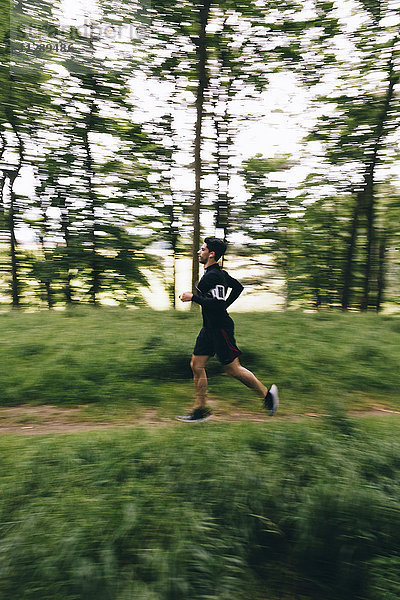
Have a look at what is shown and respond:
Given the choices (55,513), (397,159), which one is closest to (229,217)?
(397,159)

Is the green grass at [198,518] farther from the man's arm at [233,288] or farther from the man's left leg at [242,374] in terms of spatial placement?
the man's arm at [233,288]

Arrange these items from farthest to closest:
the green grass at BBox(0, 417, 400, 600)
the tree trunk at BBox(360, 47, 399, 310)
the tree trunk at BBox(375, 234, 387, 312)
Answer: the tree trunk at BBox(375, 234, 387, 312) → the tree trunk at BBox(360, 47, 399, 310) → the green grass at BBox(0, 417, 400, 600)

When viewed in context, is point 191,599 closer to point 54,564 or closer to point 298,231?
point 54,564

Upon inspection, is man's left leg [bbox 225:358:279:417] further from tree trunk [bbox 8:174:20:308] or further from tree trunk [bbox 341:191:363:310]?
tree trunk [bbox 8:174:20:308]

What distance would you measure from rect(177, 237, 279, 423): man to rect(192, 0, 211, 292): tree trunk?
Result: 19.5 ft

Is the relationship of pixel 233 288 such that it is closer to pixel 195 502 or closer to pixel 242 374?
pixel 242 374

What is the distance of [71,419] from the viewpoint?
5.10 metres

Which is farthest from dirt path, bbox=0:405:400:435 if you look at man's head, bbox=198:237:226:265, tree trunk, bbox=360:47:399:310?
tree trunk, bbox=360:47:399:310

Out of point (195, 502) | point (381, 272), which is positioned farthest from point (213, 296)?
point (381, 272)

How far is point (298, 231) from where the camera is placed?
12539 millimetres

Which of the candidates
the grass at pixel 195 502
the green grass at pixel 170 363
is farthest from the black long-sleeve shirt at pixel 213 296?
the green grass at pixel 170 363

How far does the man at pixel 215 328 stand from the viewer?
4.57 meters

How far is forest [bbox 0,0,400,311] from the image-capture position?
1106 cm

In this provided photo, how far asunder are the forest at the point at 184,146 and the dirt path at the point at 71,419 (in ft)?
20.0
